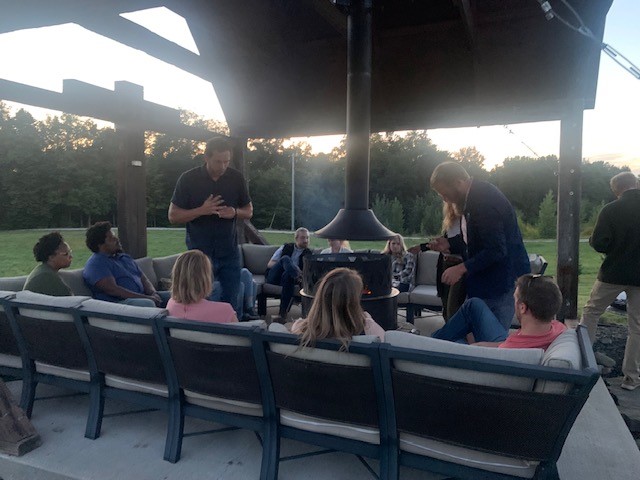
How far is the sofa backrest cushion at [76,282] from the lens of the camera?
3896 mm

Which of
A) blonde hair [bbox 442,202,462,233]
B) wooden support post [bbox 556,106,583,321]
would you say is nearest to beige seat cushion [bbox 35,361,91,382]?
blonde hair [bbox 442,202,462,233]

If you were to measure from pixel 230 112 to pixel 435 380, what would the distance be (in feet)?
17.8

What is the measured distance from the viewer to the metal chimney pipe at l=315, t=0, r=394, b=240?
4.05 m

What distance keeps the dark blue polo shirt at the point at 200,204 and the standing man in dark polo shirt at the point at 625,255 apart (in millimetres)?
2844

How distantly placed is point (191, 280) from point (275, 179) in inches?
865

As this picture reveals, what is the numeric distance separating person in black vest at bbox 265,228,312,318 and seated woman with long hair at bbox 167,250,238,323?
9.67 feet

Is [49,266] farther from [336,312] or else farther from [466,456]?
[466,456]

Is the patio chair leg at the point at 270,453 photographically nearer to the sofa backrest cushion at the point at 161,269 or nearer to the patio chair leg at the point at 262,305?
the sofa backrest cushion at the point at 161,269

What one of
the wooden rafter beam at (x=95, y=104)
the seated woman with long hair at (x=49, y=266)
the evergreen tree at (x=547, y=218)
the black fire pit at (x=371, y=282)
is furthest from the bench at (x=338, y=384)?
the evergreen tree at (x=547, y=218)

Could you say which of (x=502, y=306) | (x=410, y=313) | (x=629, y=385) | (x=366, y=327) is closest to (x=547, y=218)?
(x=410, y=313)

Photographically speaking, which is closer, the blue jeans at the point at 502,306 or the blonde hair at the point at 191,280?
the blonde hair at the point at 191,280

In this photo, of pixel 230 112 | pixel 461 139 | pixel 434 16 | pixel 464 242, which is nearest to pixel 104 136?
pixel 461 139

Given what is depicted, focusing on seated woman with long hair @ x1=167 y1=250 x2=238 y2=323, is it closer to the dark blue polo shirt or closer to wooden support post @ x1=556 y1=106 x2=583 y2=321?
the dark blue polo shirt

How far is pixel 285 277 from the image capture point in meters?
5.50
